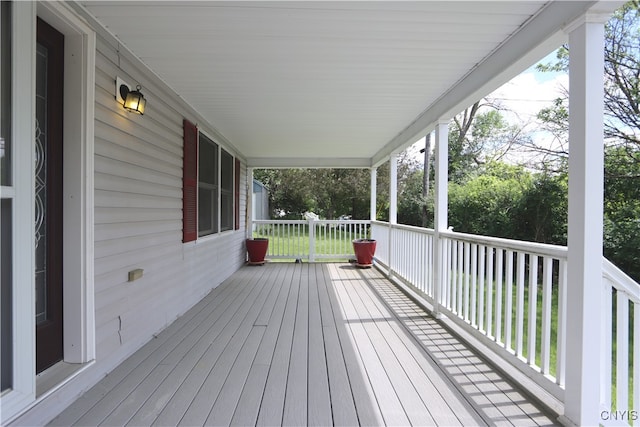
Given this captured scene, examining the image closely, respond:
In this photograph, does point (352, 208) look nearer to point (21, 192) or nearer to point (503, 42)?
point (503, 42)

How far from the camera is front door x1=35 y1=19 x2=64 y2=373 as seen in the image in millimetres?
1957

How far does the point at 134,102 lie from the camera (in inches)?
102

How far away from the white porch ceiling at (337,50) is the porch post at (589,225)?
25 cm

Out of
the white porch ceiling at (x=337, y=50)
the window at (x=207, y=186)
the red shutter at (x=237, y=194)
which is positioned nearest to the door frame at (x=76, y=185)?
the white porch ceiling at (x=337, y=50)

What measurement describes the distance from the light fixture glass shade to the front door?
50cm

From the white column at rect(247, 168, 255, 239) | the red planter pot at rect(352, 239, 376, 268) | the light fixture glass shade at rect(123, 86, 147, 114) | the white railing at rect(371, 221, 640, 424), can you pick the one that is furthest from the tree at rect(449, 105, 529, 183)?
the light fixture glass shade at rect(123, 86, 147, 114)

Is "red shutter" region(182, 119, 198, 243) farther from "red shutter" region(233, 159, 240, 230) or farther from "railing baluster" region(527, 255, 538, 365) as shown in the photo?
"railing baluster" region(527, 255, 538, 365)

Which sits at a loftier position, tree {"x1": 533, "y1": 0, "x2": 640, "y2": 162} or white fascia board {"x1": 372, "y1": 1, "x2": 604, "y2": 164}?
tree {"x1": 533, "y1": 0, "x2": 640, "y2": 162}

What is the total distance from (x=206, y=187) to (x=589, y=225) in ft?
14.0

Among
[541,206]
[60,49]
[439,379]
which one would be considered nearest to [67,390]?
[60,49]

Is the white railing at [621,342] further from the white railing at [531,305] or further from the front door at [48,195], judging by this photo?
the front door at [48,195]

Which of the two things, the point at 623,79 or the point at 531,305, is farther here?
the point at 623,79

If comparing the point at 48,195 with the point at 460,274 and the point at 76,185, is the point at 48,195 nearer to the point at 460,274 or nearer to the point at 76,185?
the point at 76,185

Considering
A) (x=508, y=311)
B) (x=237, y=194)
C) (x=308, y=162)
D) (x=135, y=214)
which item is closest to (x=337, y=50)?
(x=135, y=214)
